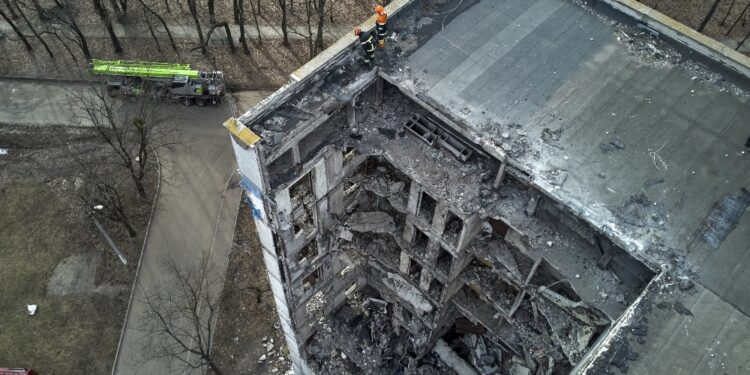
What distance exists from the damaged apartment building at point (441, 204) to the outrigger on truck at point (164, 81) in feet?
71.9

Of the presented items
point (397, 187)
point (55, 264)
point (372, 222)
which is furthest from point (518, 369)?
point (55, 264)

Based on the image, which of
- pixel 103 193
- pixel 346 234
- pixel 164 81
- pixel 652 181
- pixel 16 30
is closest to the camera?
pixel 652 181

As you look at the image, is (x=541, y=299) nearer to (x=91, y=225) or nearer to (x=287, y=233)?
(x=287, y=233)

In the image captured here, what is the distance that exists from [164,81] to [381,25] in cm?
2806

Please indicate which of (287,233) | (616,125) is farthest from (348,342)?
(616,125)

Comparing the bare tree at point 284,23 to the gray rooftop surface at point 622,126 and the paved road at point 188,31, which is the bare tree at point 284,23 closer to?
the paved road at point 188,31

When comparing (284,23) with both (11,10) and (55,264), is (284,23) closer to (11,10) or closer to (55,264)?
(11,10)

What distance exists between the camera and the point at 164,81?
44656 mm

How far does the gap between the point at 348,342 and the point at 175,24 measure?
3216 cm

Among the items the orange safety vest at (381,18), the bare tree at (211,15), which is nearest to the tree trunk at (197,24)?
the bare tree at (211,15)

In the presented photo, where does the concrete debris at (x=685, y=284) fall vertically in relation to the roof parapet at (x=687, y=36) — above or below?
below

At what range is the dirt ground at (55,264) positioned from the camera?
35.0 metres

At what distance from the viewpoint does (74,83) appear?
4600 cm

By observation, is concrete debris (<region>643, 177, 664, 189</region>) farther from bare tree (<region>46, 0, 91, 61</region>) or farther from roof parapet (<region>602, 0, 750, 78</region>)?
bare tree (<region>46, 0, 91, 61</region>)
